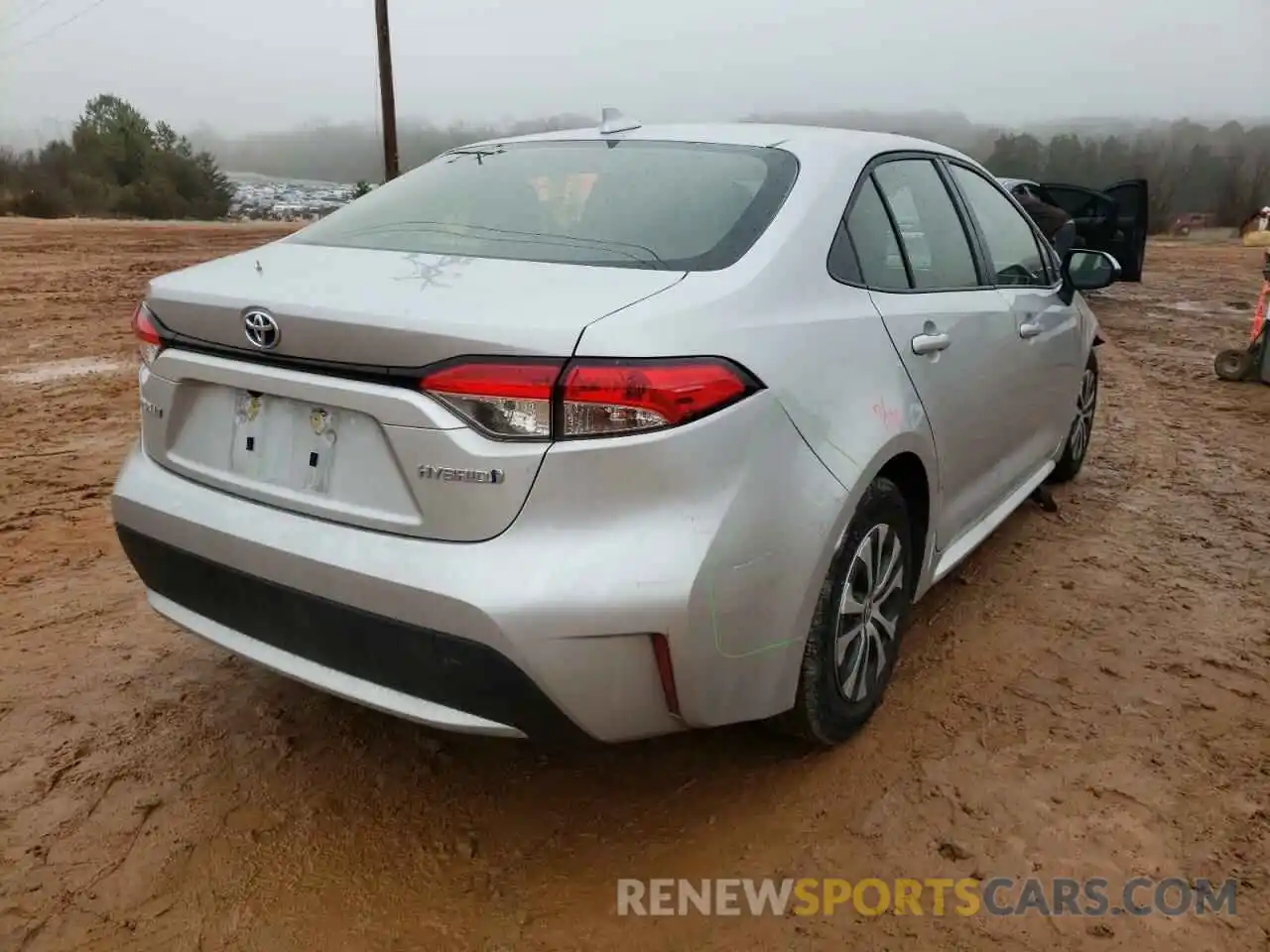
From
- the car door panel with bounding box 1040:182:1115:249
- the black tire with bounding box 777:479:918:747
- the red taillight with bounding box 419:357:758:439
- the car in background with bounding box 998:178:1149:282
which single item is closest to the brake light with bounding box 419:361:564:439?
the red taillight with bounding box 419:357:758:439

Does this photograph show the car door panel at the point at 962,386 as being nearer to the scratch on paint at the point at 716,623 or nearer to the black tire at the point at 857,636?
the black tire at the point at 857,636

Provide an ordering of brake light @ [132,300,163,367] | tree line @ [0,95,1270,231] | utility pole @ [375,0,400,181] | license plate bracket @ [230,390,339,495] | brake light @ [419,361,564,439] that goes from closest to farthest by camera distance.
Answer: brake light @ [419,361,564,439], license plate bracket @ [230,390,339,495], brake light @ [132,300,163,367], utility pole @ [375,0,400,181], tree line @ [0,95,1270,231]

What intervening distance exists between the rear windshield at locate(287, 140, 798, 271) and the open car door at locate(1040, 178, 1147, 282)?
9.73 m

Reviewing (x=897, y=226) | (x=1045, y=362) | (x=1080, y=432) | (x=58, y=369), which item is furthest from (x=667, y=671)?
(x=58, y=369)

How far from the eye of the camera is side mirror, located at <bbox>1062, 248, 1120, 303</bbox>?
4.06m

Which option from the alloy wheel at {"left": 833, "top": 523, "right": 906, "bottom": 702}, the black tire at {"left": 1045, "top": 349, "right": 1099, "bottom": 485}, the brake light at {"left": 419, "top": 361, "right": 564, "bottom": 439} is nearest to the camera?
the brake light at {"left": 419, "top": 361, "right": 564, "bottom": 439}

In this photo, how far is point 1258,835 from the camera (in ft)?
7.71

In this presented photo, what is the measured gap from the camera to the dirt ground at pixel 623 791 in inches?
82.7

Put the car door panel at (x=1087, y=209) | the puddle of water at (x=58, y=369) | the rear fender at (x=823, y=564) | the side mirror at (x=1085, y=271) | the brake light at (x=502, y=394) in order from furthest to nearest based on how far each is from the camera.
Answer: the car door panel at (x=1087, y=209)
the puddle of water at (x=58, y=369)
the side mirror at (x=1085, y=271)
the rear fender at (x=823, y=564)
the brake light at (x=502, y=394)

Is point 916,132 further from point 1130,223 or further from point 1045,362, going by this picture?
point 1045,362

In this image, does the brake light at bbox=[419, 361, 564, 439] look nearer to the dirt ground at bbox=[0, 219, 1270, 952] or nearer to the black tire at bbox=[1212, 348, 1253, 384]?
the dirt ground at bbox=[0, 219, 1270, 952]

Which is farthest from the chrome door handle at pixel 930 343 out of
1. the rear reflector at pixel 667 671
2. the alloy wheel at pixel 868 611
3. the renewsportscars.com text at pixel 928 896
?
the renewsportscars.com text at pixel 928 896

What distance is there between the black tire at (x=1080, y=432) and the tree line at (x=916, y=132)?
1878cm

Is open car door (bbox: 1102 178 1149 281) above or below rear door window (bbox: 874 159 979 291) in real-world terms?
below
